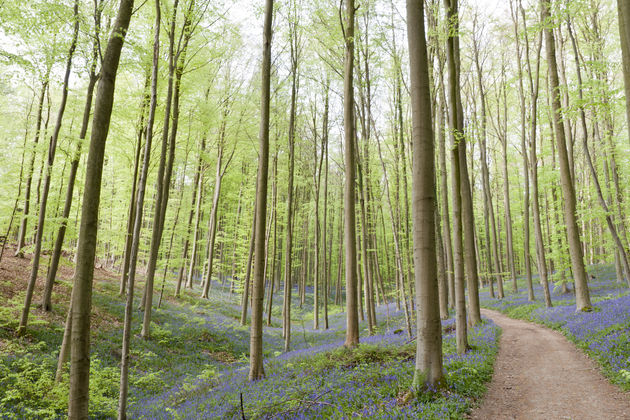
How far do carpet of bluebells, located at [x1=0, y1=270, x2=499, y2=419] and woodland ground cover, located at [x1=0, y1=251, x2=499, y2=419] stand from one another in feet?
0.09

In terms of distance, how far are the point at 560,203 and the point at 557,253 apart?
12.1ft

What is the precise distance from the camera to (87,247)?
483cm

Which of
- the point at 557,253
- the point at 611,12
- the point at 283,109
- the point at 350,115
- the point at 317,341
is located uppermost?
the point at 611,12

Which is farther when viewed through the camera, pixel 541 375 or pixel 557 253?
pixel 557 253

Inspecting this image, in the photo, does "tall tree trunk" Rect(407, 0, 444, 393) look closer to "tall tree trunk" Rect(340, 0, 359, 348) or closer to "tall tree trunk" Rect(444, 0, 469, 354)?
"tall tree trunk" Rect(444, 0, 469, 354)

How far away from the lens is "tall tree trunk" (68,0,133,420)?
4.50m

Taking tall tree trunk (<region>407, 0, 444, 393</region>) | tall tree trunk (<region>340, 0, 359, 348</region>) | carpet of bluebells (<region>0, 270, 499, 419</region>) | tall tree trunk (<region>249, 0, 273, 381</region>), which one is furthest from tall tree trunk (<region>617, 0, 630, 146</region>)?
tall tree trunk (<region>249, 0, 273, 381</region>)

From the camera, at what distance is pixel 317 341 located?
18.7 m

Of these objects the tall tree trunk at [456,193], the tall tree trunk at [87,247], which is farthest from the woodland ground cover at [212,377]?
the tall tree trunk at [87,247]

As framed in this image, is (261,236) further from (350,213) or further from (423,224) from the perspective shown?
(423,224)

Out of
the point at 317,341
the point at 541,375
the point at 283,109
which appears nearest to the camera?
the point at 541,375

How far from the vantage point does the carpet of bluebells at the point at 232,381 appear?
6062 mm

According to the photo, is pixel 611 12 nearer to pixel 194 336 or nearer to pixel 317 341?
pixel 317 341

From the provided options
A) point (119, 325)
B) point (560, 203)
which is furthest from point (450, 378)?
point (560, 203)
